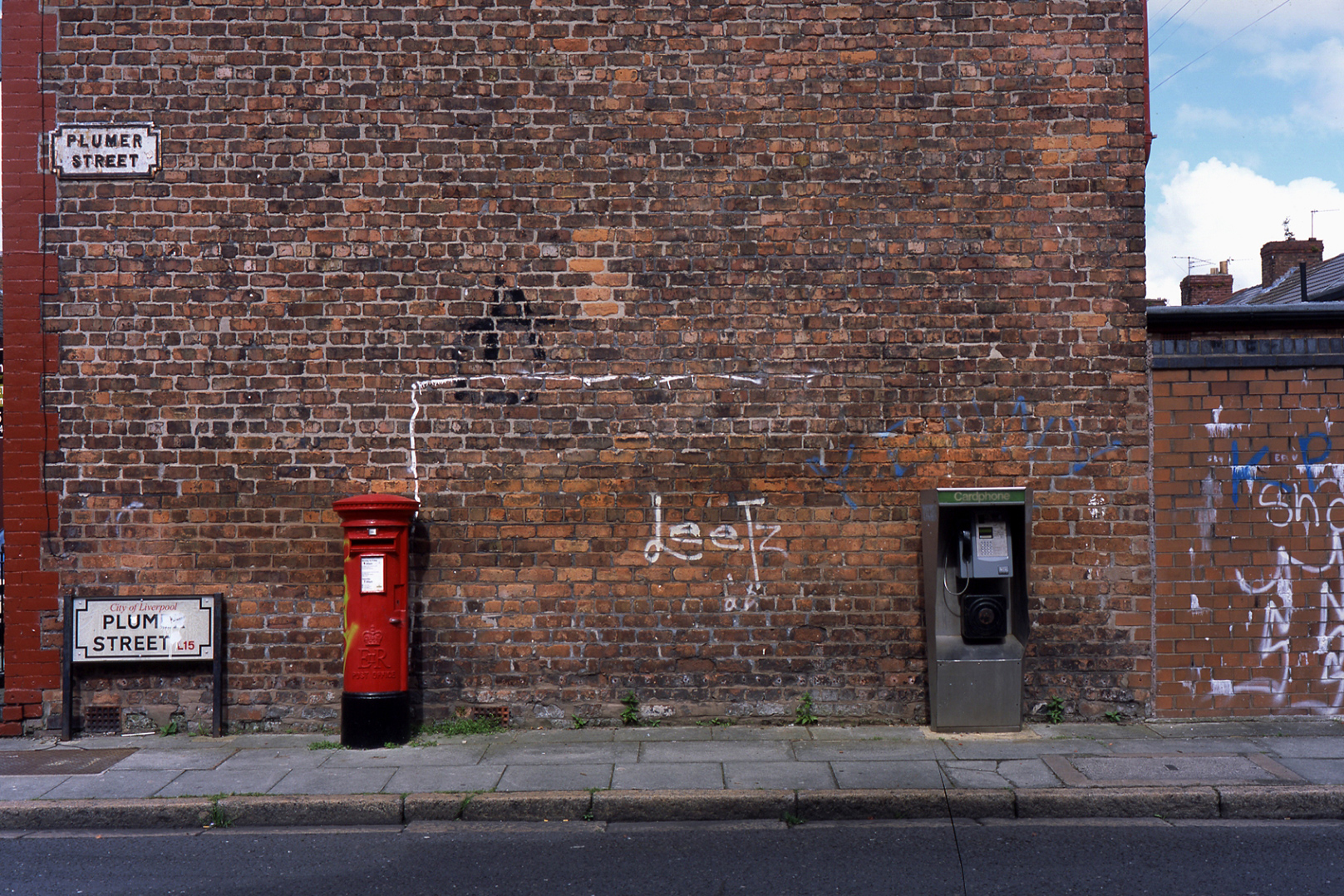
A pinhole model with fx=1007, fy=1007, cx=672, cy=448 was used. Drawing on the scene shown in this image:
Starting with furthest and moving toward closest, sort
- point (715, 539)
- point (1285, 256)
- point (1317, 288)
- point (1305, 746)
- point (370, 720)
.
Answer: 1. point (1285, 256)
2. point (1317, 288)
3. point (715, 539)
4. point (370, 720)
5. point (1305, 746)

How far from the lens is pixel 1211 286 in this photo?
2248 centimetres

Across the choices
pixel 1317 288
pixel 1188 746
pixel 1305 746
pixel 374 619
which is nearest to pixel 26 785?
pixel 374 619

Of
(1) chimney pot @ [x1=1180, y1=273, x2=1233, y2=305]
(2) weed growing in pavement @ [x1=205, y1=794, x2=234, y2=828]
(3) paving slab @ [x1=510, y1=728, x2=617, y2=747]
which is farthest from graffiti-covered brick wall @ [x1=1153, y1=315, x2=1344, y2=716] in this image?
(1) chimney pot @ [x1=1180, y1=273, x2=1233, y2=305]

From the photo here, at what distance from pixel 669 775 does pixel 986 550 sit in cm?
281

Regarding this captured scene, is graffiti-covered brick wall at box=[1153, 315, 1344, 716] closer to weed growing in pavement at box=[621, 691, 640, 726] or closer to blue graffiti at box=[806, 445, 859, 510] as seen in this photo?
blue graffiti at box=[806, 445, 859, 510]

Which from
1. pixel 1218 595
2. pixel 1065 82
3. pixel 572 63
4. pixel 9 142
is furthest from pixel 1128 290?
pixel 9 142

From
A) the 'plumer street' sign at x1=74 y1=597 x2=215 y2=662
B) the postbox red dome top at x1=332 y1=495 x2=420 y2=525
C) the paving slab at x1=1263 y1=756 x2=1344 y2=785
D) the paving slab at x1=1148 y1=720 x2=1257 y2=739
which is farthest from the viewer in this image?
the 'plumer street' sign at x1=74 y1=597 x2=215 y2=662

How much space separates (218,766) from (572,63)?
5.64 metres

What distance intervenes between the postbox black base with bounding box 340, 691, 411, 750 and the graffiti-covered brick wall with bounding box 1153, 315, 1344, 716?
5694mm

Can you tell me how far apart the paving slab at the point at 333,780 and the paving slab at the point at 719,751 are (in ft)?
5.64

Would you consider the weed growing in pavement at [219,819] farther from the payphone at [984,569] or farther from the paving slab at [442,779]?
the payphone at [984,569]

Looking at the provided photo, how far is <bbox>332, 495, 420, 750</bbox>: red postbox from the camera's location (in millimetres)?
7051

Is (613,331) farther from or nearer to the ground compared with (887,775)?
farther from the ground

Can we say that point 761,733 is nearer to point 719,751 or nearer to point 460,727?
point 719,751
